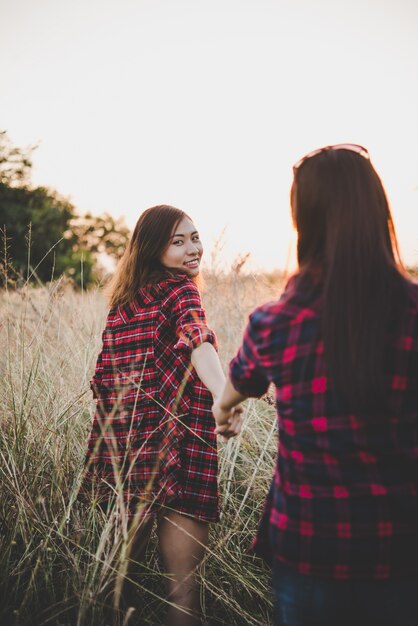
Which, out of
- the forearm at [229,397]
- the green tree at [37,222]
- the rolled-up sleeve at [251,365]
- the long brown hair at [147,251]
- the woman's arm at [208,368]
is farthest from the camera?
the green tree at [37,222]

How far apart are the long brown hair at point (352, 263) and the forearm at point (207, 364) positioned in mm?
655

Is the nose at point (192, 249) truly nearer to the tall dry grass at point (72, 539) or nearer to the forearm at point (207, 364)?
the forearm at point (207, 364)

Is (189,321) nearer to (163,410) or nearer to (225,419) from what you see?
(163,410)

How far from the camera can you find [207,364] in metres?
1.59

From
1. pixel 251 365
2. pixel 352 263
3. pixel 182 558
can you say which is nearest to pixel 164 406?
pixel 182 558

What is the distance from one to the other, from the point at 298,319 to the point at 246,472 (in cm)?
185

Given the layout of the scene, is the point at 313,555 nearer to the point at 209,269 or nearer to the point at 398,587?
the point at 398,587

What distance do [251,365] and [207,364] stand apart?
562 millimetres

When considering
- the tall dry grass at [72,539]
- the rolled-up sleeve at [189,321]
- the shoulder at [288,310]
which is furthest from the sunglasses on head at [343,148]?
the tall dry grass at [72,539]

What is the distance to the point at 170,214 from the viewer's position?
193cm

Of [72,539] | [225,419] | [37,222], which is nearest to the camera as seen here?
[225,419]

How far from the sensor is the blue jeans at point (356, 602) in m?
0.94

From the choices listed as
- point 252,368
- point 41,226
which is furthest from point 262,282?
point 41,226

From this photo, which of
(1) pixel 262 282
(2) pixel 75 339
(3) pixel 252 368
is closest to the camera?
(3) pixel 252 368
